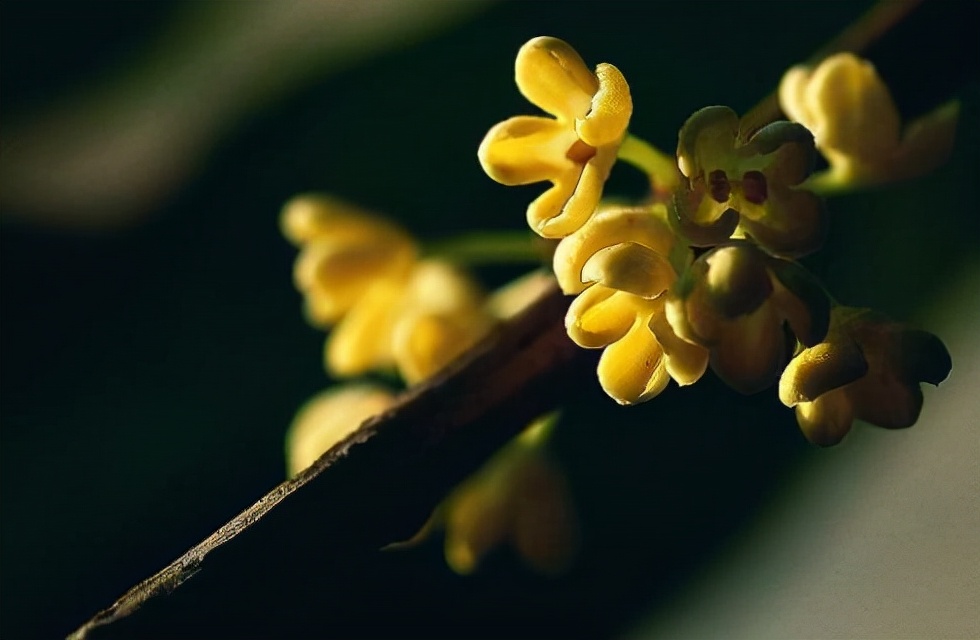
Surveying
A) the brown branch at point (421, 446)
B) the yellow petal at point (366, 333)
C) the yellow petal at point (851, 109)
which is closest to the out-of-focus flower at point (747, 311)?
the brown branch at point (421, 446)

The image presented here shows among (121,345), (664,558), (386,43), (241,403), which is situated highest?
(386,43)

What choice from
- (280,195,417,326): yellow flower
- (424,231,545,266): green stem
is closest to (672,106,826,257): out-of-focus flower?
(424,231,545,266): green stem

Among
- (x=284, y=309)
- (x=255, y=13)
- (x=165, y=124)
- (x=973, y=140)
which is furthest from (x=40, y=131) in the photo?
(x=973, y=140)

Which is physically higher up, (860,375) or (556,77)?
(556,77)

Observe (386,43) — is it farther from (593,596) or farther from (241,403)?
(593,596)

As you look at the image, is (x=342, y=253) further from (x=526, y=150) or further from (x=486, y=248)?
(x=526, y=150)

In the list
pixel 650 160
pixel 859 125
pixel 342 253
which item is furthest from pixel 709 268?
pixel 342 253
